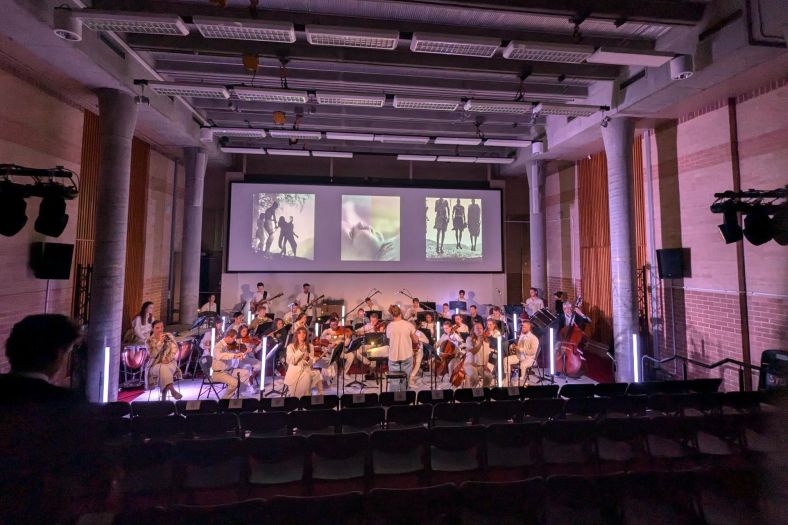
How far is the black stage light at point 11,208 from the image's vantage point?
475 centimetres

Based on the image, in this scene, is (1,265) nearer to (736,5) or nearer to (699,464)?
(699,464)

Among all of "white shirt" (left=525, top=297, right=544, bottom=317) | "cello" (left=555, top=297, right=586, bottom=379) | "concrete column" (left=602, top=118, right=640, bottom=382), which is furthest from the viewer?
"white shirt" (left=525, top=297, right=544, bottom=317)

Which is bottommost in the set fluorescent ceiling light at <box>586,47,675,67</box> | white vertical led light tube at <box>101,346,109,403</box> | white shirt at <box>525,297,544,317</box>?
white vertical led light tube at <box>101,346,109,403</box>

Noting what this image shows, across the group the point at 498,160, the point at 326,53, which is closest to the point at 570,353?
the point at 498,160

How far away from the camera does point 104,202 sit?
263 inches

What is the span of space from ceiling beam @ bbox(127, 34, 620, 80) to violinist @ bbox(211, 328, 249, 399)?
5.08 meters

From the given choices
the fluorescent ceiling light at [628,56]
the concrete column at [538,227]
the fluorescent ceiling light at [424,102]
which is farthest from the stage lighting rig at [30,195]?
the concrete column at [538,227]

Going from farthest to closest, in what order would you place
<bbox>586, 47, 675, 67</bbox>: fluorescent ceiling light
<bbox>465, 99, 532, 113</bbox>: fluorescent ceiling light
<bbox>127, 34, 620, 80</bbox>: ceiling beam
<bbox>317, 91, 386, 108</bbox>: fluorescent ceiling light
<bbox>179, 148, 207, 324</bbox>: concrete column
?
<bbox>179, 148, 207, 324</bbox>: concrete column, <bbox>465, 99, 532, 113</bbox>: fluorescent ceiling light, <bbox>317, 91, 386, 108</bbox>: fluorescent ceiling light, <bbox>127, 34, 620, 80</bbox>: ceiling beam, <bbox>586, 47, 675, 67</bbox>: fluorescent ceiling light

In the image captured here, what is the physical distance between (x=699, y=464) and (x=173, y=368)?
8.00 m

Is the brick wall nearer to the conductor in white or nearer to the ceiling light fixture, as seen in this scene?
the conductor in white

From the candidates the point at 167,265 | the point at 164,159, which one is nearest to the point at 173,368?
the point at 167,265

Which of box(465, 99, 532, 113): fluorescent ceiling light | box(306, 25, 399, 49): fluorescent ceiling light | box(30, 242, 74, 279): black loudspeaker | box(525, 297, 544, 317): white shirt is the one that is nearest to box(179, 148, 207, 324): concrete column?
box(30, 242, 74, 279): black loudspeaker

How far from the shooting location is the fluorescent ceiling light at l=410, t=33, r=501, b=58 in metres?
5.14

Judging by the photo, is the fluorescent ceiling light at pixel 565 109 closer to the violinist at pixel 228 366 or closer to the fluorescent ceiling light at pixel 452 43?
the fluorescent ceiling light at pixel 452 43
